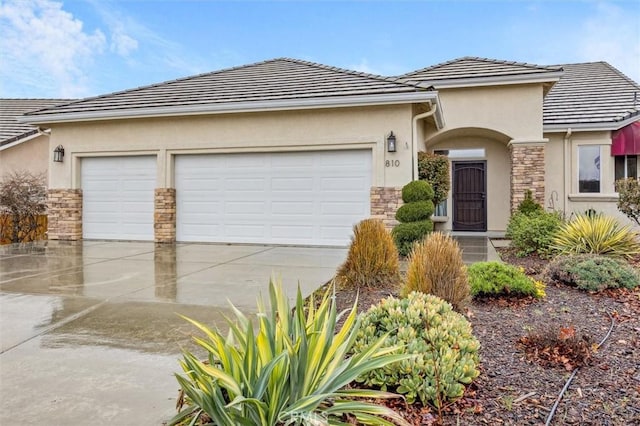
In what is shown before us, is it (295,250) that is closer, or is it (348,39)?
(295,250)

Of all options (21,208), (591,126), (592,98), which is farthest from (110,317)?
(592,98)

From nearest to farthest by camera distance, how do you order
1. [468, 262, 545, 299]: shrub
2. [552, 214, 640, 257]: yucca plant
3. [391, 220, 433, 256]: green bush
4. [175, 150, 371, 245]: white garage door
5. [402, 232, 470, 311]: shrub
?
[402, 232, 470, 311]: shrub < [468, 262, 545, 299]: shrub < [552, 214, 640, 257]: yucca plant < [391, 220, 433, 256]: green bush < [175, 150, 371, 245]: white garage door

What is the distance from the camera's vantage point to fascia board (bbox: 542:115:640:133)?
12.9m

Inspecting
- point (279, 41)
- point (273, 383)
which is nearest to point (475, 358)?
point (273, 383)

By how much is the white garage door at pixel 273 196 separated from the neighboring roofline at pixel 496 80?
3870 mm

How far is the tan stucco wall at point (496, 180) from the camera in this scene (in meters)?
14.6

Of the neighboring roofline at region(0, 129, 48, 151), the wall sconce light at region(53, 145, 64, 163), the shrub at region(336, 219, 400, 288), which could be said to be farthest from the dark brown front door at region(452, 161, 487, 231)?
the neighboring roofline at region(0, 129, 48, 151)

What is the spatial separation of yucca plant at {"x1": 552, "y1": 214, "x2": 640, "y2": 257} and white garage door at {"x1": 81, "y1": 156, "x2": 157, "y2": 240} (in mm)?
10301

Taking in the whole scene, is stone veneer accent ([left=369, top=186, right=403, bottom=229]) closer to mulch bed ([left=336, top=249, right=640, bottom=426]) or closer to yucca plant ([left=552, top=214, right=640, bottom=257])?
yucca plant ([left=552, top=214, right=640, bottom=257])

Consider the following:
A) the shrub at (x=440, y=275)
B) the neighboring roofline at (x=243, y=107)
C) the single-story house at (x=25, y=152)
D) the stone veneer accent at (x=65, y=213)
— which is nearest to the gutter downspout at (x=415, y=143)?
the neighboring roofline at (x=243, y=107)

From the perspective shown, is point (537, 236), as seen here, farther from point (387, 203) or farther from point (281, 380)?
point (281, 380)

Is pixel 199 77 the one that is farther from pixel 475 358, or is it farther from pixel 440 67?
pixel 475 358

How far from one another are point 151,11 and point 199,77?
2.87 metres

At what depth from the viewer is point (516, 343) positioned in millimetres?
3832
